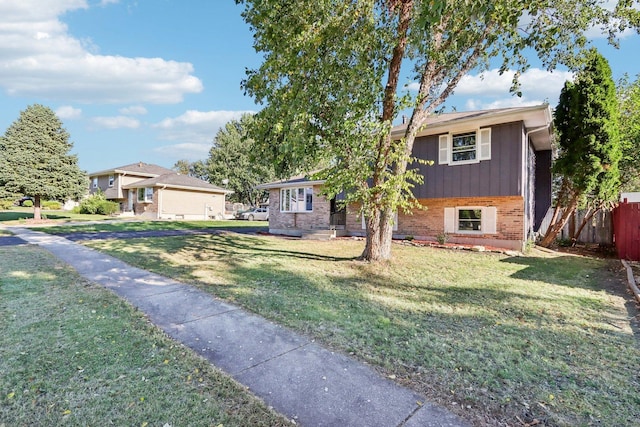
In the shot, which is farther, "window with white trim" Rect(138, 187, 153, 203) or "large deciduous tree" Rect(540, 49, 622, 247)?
"window with white trim" Rect(138, 187, 153, 203)

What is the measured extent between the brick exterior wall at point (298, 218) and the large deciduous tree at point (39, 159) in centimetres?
1483

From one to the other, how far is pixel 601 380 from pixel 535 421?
3.73 ft

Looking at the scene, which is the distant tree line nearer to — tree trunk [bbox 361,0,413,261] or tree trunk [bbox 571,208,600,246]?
tree trunk [bbox 571,208,600,246]

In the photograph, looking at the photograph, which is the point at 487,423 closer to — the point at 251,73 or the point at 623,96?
the point at 251,73

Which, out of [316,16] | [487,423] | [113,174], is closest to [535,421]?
[487,423]

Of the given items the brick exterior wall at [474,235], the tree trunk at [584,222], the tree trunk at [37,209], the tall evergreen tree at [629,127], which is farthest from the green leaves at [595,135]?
the tree trunk at [37,209]

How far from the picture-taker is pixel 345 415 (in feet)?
7.85

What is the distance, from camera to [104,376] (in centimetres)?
285

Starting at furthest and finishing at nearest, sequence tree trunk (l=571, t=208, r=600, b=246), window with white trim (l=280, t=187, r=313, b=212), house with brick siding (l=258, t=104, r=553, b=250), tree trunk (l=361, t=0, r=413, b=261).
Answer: window with white trim (l=280, t=187, r=313, b=212), tree trunk (l=571, t=208, r=600, b=246), house with brick siding (l=258, t=104, r=553, b=250), tree trunk (l=361, t=0, r=413, b=261)

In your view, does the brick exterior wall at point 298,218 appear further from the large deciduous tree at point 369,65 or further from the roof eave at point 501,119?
the large deciduous tree at point 369,65

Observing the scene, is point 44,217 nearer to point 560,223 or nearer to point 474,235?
point 474,235

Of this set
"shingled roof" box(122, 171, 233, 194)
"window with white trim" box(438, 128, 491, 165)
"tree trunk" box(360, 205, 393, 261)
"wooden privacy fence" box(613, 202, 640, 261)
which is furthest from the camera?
"shingled roof" box(122, 171, 233, 194)

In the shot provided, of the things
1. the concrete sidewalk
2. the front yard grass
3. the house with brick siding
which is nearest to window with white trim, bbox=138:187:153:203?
the house with brick siding

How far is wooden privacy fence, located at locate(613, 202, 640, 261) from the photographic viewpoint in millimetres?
9234
